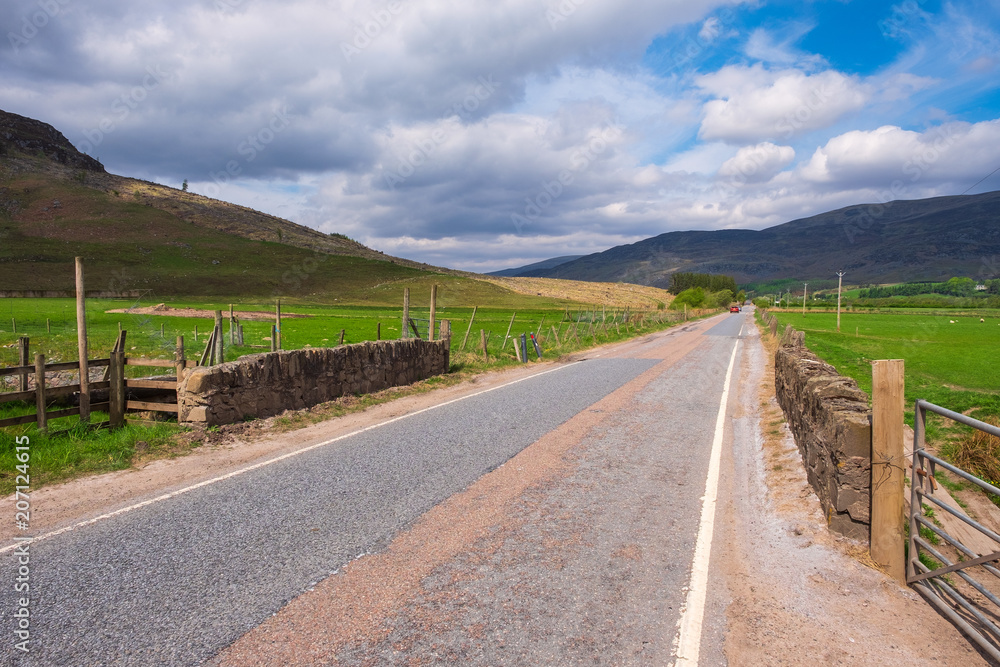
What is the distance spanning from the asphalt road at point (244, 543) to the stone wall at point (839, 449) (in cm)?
136

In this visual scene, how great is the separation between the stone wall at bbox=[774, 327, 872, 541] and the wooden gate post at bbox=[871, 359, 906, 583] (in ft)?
0.69

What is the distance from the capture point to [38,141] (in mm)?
146875

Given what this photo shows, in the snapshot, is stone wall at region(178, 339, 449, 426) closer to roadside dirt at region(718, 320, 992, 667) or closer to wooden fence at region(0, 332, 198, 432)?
wooden fence at region(0, 332, 198, 432)

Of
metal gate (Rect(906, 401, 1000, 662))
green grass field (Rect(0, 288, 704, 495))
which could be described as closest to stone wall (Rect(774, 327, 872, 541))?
metal gate (Rect(906, 401, 1000, 662))

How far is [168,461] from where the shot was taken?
25.0 ft

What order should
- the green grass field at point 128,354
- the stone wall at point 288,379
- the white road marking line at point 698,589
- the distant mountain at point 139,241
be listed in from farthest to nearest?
the distant mountain at point 139,241 < the stone wall at point 288,379 < the green grass field at point 128,354 < the white road marking line at point 698,589

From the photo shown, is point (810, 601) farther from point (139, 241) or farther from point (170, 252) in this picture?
point (139, 241)

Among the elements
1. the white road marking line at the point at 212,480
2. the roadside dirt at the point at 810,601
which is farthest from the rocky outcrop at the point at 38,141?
the roadside dirt at the point at 810,601

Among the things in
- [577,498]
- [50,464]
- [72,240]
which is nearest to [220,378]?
[50,464]

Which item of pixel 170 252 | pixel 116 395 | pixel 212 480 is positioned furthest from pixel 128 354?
pixel 170 252

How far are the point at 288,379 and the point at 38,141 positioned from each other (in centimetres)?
18896

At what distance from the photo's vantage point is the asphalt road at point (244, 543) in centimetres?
357

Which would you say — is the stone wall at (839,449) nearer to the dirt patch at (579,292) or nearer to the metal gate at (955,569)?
the metal gate at (955,569)

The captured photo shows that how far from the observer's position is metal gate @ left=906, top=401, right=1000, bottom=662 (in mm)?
3615
